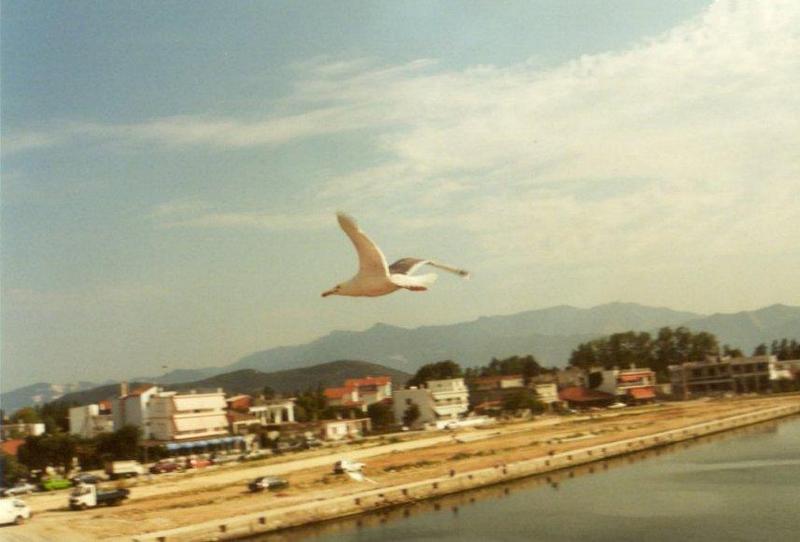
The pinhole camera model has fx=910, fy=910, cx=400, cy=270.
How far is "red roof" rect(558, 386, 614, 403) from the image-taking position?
190 feet

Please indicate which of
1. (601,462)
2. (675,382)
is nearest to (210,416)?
(601,462)

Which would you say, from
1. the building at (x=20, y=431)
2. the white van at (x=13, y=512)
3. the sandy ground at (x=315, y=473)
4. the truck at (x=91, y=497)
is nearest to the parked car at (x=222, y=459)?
the sandy ground at (x=315, y=473)

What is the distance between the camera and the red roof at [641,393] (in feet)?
192

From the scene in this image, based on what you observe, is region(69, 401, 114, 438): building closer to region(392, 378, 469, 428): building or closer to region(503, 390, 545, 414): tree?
region(392, 378, 469, 428): building

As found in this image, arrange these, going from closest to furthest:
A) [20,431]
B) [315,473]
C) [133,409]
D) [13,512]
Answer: [13,512]
[315,473]
[133,409]
[20,431]

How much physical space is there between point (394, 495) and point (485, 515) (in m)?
2.45

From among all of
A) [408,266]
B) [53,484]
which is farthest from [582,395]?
[408,266]

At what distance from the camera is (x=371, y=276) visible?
33.2ft

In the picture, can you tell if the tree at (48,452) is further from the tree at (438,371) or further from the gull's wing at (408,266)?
the tree at (438,371)

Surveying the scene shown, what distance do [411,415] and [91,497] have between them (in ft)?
92.3

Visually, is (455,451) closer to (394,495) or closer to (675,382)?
(394,495)

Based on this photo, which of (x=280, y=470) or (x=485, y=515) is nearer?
(x=485, y=515)

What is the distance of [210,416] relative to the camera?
39250 millimetres

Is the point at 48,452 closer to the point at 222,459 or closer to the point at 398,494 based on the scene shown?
the point at 222,459
